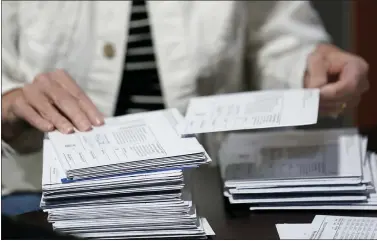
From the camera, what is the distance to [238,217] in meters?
0.73

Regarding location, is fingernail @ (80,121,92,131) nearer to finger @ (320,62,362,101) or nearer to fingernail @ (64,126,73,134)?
fingernail @ (64,126,73,134)

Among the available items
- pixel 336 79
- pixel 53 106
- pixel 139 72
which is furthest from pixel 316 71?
pixel 53 106

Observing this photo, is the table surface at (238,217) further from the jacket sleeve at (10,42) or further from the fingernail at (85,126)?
the jacket sleeve at (10,42)

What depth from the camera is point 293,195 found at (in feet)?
2.43

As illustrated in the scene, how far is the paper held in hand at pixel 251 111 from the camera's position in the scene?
2.36 ft

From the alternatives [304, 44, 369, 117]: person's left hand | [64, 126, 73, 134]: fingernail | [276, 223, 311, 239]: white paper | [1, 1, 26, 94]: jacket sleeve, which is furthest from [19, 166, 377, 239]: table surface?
[1, 1, 26, 94]: jacket sleeve

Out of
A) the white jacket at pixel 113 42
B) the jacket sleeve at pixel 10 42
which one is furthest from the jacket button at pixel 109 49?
the jacket sleeve at pixel 10 42

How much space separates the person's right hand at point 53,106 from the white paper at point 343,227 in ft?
1.07

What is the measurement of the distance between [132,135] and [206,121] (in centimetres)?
10

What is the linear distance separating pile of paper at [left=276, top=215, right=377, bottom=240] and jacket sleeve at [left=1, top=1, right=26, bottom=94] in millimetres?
619

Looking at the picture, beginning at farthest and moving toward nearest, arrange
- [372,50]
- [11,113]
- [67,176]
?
[372,50] → [11,113] → [67,176]

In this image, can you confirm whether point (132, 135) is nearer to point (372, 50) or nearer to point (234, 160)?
point (234, 160)

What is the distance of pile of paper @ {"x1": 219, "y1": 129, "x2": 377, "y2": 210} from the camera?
727mm

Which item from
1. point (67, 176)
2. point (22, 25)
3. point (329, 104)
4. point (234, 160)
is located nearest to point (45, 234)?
point (67, 176)
